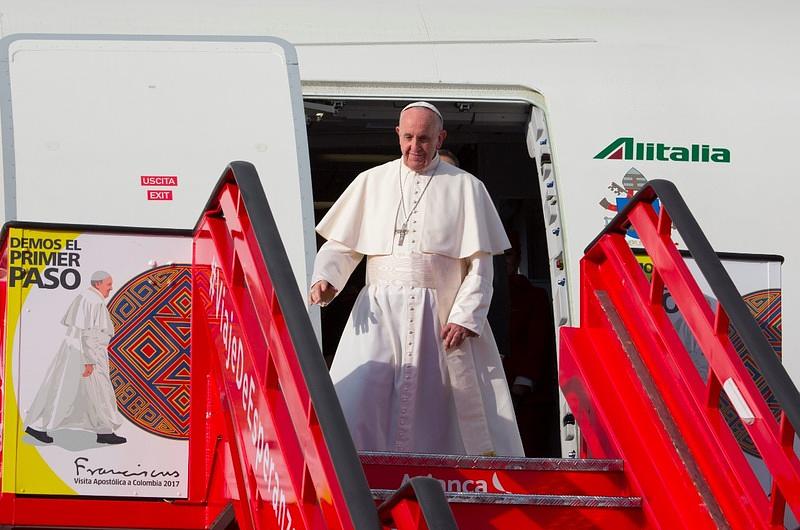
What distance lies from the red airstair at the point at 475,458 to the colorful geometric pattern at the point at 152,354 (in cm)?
30

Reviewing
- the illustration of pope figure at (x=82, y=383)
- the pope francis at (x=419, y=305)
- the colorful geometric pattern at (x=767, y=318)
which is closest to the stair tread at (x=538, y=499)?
the pope francis at (x=419, y=305)

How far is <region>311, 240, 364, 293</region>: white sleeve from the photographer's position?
5.35 meters

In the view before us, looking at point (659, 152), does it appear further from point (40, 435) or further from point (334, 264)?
point (40, 435)

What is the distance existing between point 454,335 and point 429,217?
0.57m

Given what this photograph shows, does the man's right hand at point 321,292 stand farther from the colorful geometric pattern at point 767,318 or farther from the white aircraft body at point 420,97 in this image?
the colorful geometric pattern at point 767,318

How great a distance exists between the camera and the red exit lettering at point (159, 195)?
6.04 metres

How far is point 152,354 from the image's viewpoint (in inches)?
217

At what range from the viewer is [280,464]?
375cm

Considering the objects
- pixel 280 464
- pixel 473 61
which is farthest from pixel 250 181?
pixel 473 61

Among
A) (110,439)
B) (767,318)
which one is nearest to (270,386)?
(110,439)

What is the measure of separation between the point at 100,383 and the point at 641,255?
9.04ft

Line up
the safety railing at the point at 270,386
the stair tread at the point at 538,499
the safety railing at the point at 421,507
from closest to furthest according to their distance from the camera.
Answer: the safety railing at the point at 421,507, the safety railing at the point at 270,386, the stair tread at the point at 538,499

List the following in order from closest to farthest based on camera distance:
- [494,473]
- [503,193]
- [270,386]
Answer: [270,386], [494,473], [503,193]

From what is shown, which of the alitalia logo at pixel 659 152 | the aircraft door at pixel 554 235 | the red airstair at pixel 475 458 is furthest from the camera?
the alitalia logo at pixel 659 152
